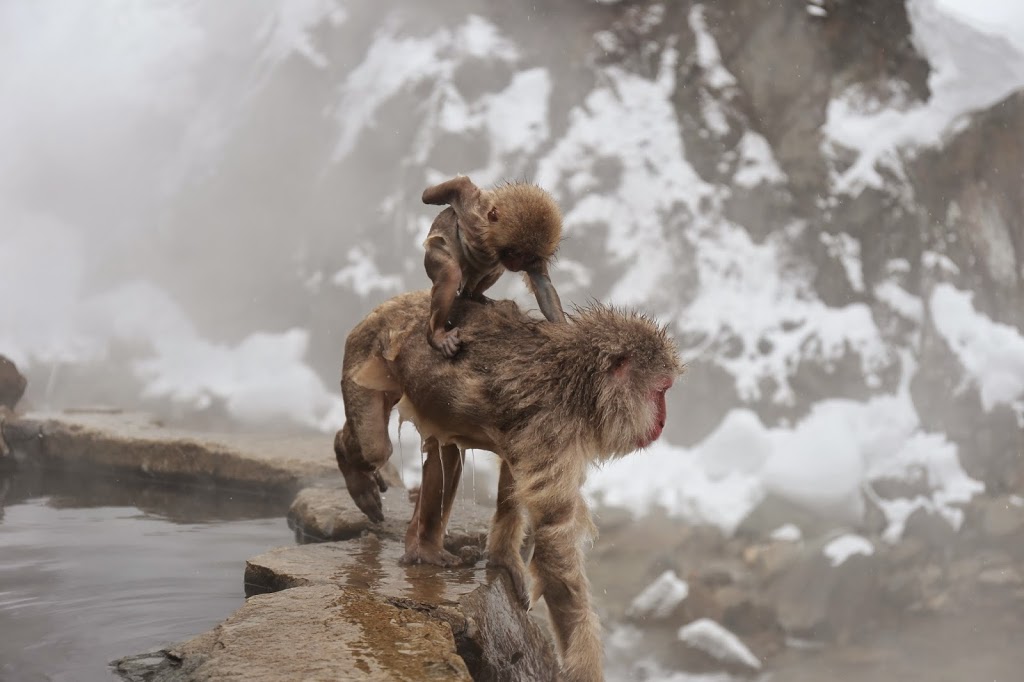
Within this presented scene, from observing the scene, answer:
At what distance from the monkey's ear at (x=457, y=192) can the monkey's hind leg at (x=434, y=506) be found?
746 millimetres

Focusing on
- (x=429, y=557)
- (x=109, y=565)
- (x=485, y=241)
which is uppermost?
(x=485, y=241)

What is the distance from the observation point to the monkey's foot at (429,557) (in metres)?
2.75

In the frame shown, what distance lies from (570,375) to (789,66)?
32.4 feet

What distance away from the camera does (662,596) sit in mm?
9508

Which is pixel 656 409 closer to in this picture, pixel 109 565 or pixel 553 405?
pixel 553 405

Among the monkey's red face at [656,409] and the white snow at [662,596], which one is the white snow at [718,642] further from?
the monkey's red face at [656,409]

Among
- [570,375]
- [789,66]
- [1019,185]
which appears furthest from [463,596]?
[1019,185]

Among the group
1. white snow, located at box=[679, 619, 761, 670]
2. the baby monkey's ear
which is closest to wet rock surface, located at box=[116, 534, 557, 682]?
the baby monkey's ear

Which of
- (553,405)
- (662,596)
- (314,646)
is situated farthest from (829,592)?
(314,646)

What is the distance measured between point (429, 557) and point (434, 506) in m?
0.16

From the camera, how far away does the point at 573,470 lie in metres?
2.18

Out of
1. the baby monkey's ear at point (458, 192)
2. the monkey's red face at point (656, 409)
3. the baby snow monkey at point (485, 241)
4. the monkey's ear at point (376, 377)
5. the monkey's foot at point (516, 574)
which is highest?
the baby monkey's ear at point (458, 192)

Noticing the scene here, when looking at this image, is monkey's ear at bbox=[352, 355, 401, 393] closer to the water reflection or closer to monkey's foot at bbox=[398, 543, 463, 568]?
monkey's foot at bbox=[398, 543, 463, 568]

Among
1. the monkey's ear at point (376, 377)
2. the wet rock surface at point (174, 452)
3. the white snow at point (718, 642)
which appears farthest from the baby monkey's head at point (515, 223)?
the white snow at point (718, 642)
